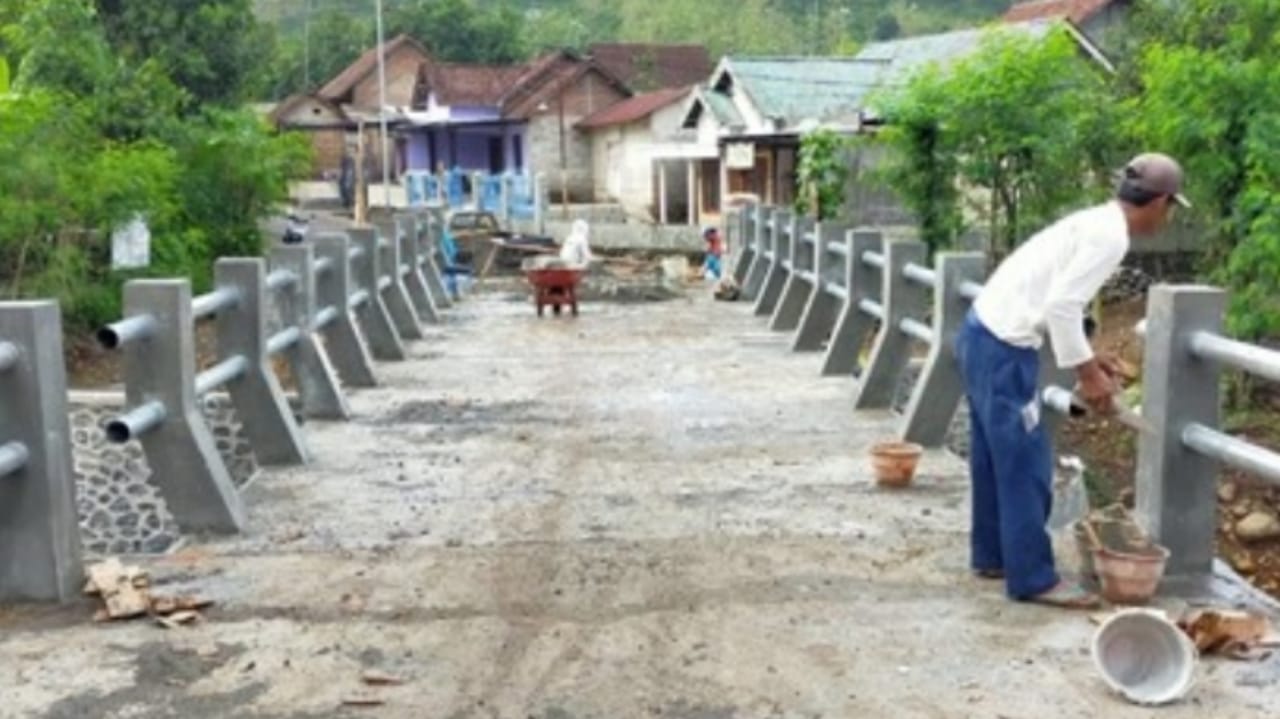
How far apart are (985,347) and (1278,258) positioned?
8406mm

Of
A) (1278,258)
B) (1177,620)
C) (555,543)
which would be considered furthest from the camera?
(1278,258)

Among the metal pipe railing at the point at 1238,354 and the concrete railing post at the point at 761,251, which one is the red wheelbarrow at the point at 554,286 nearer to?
the concrete railing post at the point at 761,251

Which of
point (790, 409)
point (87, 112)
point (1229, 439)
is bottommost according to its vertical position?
point (790, 409)

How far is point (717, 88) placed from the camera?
3322cm

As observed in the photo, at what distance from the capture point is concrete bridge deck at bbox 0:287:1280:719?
147 inches

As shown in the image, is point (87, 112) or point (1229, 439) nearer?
point (1229, 439)

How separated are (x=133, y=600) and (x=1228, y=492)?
343 inches

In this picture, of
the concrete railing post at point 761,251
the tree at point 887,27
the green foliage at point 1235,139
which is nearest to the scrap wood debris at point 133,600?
the concrete railing post at point 761,251

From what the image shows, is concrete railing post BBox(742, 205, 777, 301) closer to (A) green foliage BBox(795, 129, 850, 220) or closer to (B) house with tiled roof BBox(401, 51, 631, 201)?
(A) green foliage BBox(795, 129, 850, 220)

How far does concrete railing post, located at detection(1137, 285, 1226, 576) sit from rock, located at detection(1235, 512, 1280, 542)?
20.2 ft

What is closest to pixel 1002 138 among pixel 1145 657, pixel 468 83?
pixel 1145 657

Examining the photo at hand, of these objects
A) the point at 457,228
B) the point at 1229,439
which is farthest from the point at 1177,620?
the point at 457,228

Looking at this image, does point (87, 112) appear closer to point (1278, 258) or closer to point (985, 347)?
point (1278, 258)

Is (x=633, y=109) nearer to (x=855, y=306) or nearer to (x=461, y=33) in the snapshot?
(x=461, y=33)
